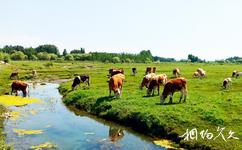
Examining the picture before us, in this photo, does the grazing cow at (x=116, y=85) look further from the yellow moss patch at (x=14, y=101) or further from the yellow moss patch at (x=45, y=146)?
the yellow moss patch at (x=45, y=146)

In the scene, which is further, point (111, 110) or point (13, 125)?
point (111, 110)

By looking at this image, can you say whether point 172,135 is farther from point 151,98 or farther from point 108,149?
point 151,98

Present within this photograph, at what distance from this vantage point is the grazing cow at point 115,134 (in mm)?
24509

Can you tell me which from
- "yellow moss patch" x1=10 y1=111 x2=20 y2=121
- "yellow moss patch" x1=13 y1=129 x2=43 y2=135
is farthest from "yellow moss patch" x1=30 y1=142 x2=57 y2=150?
"yellow moss patch" x1=10 y1=111 x2=20 y2=121

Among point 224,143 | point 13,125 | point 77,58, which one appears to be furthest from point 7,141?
point 77,58

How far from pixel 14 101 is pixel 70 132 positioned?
15200mm

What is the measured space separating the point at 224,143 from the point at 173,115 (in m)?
5.69

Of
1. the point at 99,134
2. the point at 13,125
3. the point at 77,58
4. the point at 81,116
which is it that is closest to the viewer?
the point at 99,134

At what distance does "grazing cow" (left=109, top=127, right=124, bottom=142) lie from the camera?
2451 cm

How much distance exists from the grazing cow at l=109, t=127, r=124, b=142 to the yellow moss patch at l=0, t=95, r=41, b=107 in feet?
46.8

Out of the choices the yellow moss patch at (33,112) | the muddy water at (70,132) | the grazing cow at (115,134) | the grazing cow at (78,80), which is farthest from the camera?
the grazing cow at (78,80)

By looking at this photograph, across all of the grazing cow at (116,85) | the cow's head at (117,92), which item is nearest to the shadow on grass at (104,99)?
the cow's head at (117,92)

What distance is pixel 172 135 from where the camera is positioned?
24000 millimetres

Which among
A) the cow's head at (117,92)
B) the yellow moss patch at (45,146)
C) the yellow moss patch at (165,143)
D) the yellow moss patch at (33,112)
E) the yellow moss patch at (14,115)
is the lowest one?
the yellow moss patch at (165,143)
